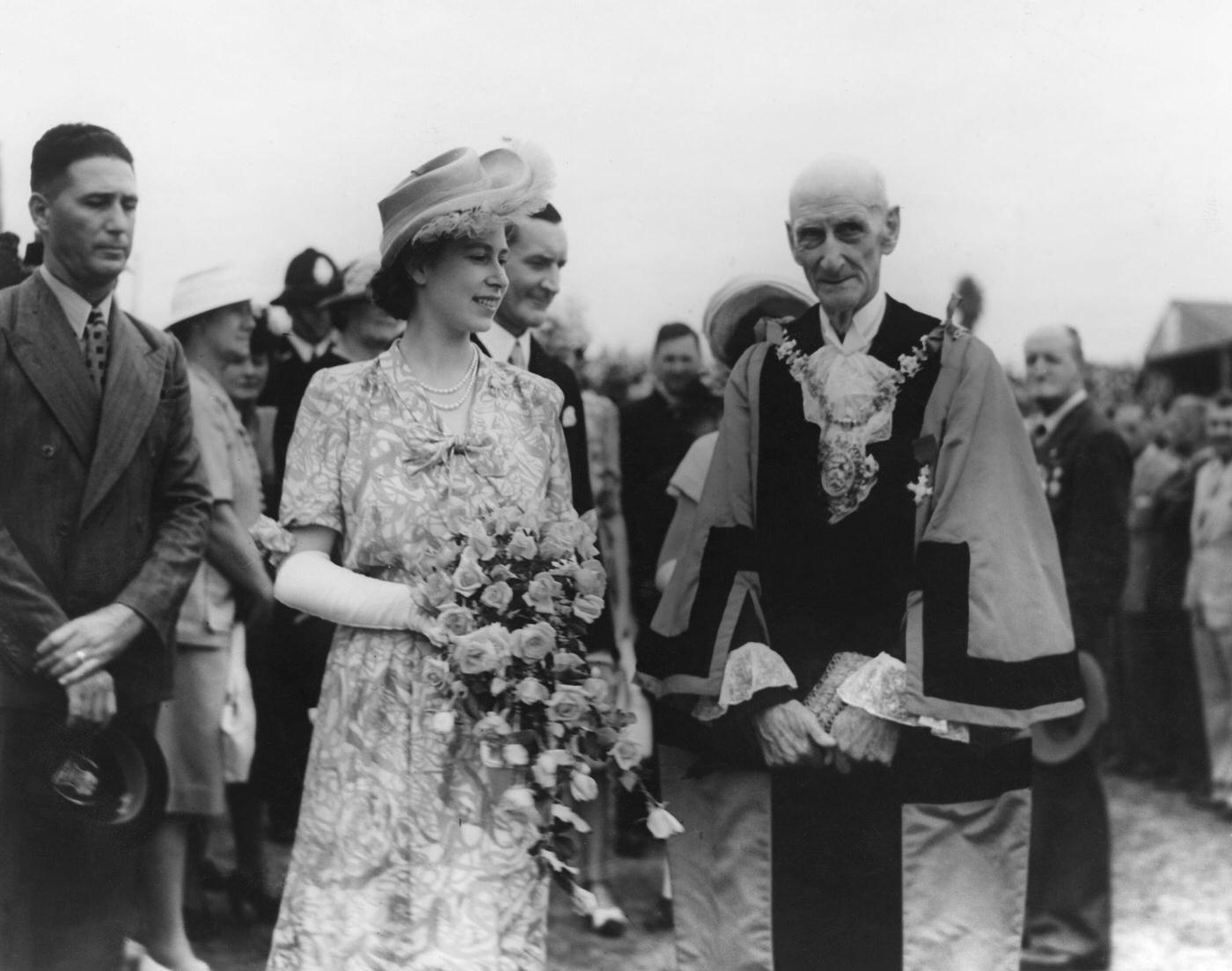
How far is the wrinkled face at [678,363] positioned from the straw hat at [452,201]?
1.23m

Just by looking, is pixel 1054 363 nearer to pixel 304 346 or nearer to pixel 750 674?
pixel 750 674

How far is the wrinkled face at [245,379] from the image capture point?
412 centimetres

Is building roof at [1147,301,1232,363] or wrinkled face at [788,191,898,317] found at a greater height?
wrinkled face at [788,191,898,317]

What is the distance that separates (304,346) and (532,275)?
3.21 ft

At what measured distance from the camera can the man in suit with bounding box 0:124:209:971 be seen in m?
3.32

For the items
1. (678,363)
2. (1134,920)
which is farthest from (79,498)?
(1134,920)

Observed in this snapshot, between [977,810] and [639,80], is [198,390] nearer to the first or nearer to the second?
[639,80]

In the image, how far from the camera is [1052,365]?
4.45 m

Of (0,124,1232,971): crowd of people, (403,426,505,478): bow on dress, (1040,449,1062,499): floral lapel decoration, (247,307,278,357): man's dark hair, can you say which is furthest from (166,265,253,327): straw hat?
(1040,449,1062,499): floral lapel decoration

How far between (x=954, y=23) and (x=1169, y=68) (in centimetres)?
66

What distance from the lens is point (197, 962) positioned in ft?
12.4

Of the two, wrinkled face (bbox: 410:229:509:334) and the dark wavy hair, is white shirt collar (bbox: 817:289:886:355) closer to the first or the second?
wrinkled face (bbox: 410:229:509:334)

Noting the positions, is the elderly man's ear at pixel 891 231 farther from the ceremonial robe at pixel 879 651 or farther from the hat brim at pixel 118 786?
the hat brim at pixel 118 786

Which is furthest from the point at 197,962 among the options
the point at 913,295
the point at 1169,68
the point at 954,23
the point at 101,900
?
the point at 1169,68
